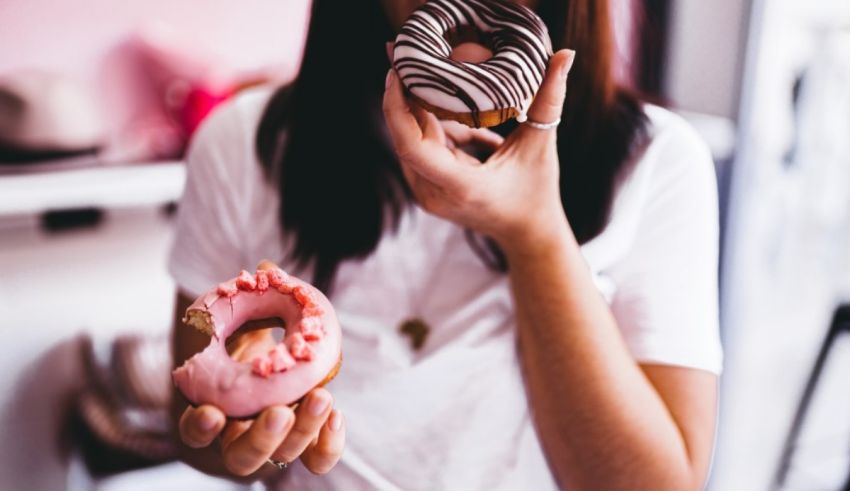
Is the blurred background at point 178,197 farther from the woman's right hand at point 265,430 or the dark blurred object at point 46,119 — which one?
the woman's right hand at point 265,430

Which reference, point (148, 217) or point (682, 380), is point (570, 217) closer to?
point (682, 380)

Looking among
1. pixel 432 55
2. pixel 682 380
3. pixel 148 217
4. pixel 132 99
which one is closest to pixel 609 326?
pixel 682 380

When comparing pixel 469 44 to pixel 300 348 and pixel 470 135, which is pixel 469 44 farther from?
pixel 300 348

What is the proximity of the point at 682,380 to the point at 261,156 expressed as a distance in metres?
0.32

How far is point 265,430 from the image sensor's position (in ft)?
0.84

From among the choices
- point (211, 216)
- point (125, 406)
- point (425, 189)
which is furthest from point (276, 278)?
point (125, 406)

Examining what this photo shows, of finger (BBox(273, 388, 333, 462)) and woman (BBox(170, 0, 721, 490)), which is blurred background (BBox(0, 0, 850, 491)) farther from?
finger (BBox(273, 388, 333, 462))

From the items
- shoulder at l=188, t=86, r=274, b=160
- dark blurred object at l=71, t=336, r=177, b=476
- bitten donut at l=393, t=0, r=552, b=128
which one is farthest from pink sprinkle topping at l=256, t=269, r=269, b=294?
dark blurred object at l=71, t=336, r=177, b=476

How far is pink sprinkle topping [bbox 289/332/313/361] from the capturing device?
0.92 feet

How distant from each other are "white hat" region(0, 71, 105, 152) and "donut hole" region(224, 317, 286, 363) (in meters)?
0.29

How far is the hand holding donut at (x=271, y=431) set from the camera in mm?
257

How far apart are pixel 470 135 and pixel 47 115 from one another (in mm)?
385

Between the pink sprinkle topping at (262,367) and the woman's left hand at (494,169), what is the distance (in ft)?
0.38

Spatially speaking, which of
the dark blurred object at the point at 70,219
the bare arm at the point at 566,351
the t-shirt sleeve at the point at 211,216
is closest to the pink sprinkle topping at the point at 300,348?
the bare arm at the point at 566,351
